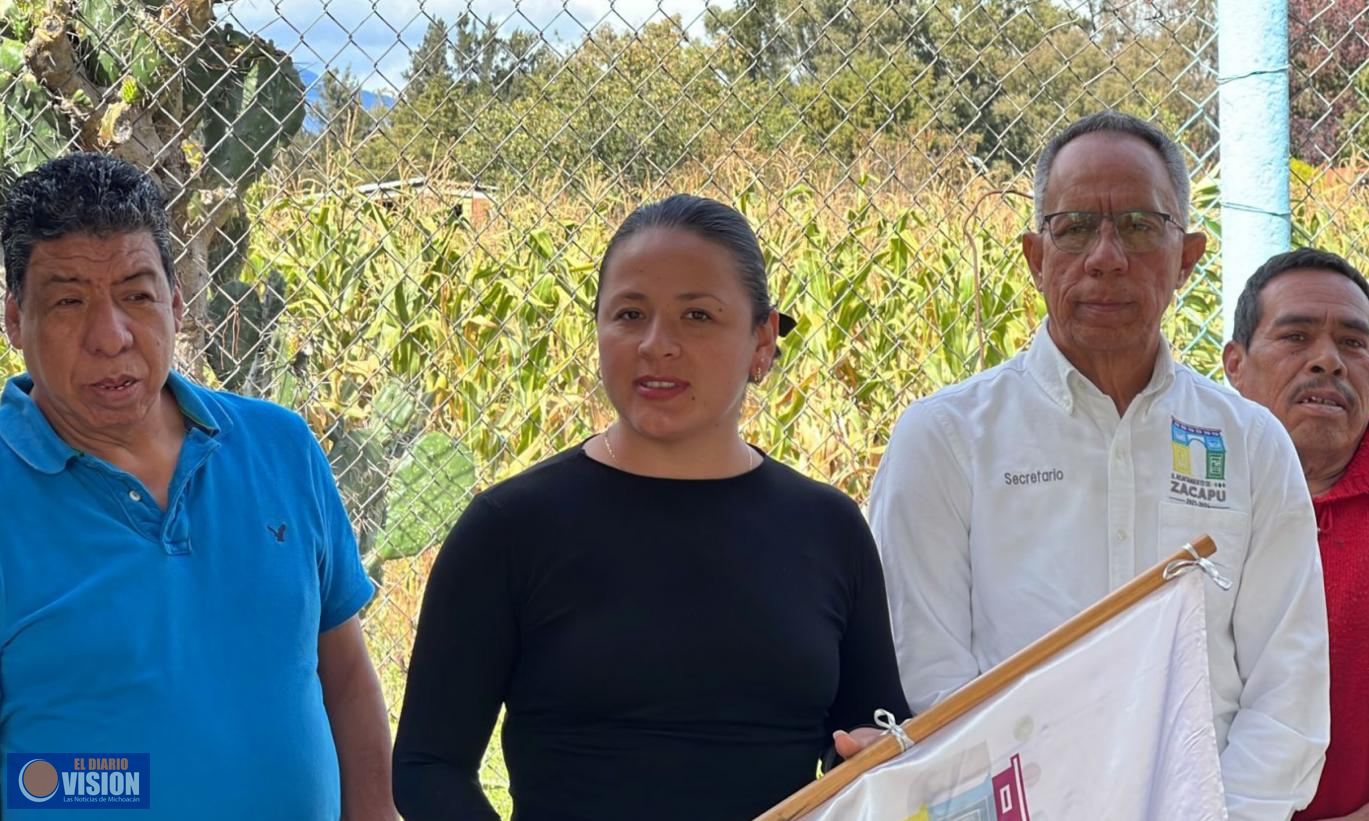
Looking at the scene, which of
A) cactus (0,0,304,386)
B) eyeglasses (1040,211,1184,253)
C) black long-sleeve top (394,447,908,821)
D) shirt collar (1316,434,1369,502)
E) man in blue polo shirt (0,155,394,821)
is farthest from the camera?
cactus (0,0,304,386)

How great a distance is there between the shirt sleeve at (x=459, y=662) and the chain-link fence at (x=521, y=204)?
164 centimetres

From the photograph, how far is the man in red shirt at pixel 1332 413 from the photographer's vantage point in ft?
9.42

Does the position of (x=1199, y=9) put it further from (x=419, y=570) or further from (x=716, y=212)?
(x=419, y=570)

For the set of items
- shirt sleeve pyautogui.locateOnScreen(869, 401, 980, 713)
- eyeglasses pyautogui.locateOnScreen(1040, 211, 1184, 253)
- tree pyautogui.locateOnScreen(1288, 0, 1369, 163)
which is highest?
tree pyautogui.locateOnScreen(1288, 0, 1369, 163)

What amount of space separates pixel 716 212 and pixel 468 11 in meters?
1.61

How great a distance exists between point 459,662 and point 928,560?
79 cm

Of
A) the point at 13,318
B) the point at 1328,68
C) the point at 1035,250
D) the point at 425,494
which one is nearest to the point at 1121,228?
the point at 1035,250

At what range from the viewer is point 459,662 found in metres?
2.20

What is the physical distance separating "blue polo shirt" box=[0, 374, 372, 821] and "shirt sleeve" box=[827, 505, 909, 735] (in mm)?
852

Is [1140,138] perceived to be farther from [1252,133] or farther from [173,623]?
[173,623]

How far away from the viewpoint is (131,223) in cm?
245

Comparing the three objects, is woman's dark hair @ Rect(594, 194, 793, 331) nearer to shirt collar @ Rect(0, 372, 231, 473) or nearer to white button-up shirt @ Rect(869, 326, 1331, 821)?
white button-up shirt @ Rect(869, 326, 1331, 821)

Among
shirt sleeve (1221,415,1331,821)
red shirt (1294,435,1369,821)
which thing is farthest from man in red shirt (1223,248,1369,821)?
shirt sleeve (1221,415,1331,821)

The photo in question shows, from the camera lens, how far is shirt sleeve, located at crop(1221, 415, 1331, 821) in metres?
2.50
